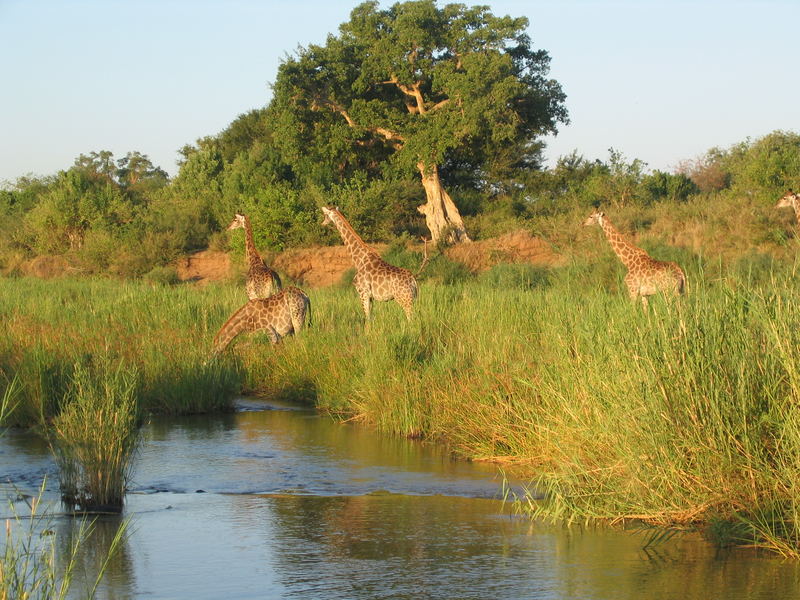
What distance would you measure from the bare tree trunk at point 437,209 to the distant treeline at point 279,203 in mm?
486

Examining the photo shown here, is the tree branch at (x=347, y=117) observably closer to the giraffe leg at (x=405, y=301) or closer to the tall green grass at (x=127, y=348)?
the tall green grass at (x=127, y=348)

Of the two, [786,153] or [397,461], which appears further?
[786,153]

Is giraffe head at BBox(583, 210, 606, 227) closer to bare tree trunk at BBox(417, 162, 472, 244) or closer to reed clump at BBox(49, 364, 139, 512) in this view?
bare tree trunk at BBox(417, 162, 472, 244)

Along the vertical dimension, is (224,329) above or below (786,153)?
below

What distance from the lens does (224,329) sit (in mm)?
13320

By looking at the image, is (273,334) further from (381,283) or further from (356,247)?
(356,247)

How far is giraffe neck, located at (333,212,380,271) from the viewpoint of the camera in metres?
15.5

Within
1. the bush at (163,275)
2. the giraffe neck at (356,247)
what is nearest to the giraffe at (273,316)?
the giraffe neck at (356,247)

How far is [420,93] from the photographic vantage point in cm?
2905

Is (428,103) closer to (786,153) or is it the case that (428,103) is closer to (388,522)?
(786,153)

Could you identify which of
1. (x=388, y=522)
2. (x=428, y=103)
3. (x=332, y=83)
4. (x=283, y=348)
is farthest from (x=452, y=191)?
(x=388, y=522)

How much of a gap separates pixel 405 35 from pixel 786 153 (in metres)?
11.6

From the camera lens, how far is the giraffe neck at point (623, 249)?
53.3ft

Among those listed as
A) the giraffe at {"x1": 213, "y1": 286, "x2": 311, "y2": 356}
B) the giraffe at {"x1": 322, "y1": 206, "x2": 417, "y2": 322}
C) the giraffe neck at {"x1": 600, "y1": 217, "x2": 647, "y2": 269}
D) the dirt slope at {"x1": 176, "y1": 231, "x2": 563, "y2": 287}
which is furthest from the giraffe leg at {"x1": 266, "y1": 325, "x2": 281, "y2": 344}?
the dirt slope at {"x1": 176, "y1": 231, "x2": 563, "y2": 287}
